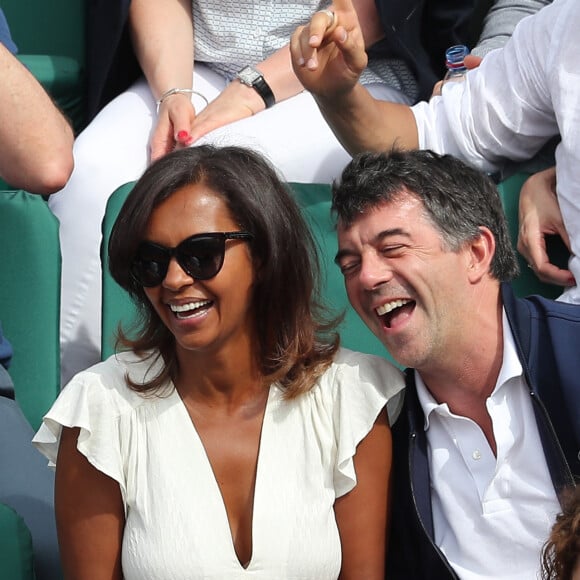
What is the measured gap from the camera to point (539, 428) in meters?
1.93

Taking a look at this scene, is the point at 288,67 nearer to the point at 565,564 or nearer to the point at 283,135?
the point at 283,135

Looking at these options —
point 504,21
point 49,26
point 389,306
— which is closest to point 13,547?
point 389,306

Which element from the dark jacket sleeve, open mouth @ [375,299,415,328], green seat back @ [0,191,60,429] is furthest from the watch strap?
open mouth @ [375,299,415,328]

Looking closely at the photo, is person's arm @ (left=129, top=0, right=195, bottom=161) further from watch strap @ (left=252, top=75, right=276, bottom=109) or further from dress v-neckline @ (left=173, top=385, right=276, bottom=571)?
dress v-neckline @ (left=173, top=385, right=276, bottom=571)

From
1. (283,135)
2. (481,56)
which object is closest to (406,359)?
(283,135)

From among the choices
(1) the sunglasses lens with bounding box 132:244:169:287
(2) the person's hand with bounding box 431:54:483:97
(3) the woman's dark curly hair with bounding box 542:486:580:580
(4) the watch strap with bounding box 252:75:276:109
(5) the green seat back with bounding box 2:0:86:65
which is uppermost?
(3) the woman's dark curly hair with bounding box 542:486:580:580

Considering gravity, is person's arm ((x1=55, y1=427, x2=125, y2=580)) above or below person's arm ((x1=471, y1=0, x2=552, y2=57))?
below

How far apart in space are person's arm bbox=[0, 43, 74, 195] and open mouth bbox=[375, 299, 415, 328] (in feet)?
2.36

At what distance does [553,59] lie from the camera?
2398 mm

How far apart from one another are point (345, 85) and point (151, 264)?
697mm

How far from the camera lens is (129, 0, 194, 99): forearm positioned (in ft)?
9.57

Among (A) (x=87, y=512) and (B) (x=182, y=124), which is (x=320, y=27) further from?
(A) (x=87, y=512)

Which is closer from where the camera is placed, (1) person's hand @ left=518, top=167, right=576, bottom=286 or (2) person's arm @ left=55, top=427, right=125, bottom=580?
(2) person's arm @ left=55, top=427, right=125, bottom=580

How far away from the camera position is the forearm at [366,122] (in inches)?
96.3
